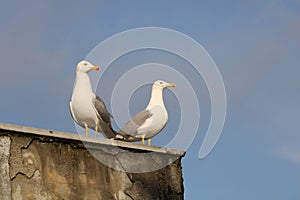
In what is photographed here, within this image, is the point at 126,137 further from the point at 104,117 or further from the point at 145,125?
the point at 104,117

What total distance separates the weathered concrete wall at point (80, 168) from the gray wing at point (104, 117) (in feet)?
3.70

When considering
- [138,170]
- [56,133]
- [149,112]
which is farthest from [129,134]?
[56,133]

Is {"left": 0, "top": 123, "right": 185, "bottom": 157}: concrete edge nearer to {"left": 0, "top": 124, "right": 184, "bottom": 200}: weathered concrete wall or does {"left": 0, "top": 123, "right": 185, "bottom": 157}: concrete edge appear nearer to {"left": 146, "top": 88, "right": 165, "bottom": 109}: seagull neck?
{"left": 0, "top": 124, "right": 184, "bottom": 200}: weathered concrete wall

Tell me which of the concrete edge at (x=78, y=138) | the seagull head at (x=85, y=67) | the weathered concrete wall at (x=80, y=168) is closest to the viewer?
the weathered concrete wall at (x=80, y=168)

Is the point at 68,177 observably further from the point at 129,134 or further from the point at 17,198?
the point at 129,134

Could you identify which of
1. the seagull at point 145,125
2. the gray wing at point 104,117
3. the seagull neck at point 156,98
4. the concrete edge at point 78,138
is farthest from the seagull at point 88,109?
the concrete edge at point 78,138

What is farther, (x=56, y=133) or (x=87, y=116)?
(x=87, y=116)

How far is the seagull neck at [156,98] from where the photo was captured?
1227cm

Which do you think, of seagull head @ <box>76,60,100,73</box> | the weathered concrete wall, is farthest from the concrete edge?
seagull head @ <box>76,60,100,73</box>

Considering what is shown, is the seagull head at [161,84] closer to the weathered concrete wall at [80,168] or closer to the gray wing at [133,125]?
the gray wing at [133,125]

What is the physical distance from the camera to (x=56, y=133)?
973 cm

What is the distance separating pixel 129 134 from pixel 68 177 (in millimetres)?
2351

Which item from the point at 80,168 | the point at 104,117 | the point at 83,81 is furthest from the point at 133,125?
the point at 80,168

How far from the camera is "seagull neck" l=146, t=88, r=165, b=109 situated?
1227 cm
